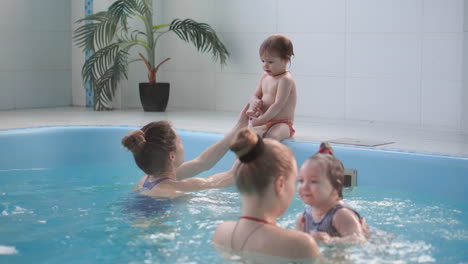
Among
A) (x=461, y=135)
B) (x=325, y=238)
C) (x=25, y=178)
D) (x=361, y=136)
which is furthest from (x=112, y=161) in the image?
(x=325, y=238)

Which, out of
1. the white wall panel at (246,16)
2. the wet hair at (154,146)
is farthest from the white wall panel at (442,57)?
the wet hair at (154,146)

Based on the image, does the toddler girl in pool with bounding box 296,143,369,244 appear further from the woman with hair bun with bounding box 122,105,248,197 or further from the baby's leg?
the baby's leg

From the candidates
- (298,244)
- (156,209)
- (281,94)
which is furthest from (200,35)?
(298,244)

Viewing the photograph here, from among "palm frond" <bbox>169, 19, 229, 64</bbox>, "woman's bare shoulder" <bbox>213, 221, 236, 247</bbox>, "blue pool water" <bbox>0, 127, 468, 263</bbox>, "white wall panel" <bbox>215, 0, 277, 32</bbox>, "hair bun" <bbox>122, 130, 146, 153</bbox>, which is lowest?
"blue pool water" <bbox>0, 127, 468, 263</bbox>

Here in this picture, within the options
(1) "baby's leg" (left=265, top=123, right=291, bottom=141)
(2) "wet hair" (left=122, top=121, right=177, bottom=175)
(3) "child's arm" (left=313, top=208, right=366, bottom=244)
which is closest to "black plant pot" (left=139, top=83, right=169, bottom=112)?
(1) "baby's leg" (left=265, top=123, right=291, bottom=141)

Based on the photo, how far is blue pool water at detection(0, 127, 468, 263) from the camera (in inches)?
129

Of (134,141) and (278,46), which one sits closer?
(134,141)

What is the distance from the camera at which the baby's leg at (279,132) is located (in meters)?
5.58

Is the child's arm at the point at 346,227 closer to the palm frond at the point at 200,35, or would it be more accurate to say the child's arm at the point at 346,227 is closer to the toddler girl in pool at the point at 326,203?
the toddler girl in pool at the point at 326,203

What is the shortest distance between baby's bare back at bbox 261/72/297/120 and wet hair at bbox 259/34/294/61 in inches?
9.3

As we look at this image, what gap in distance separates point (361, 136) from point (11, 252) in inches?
144

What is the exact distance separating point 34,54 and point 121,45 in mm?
1490

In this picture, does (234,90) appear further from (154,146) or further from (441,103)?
(154,146)

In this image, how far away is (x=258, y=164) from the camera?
2.54 m
